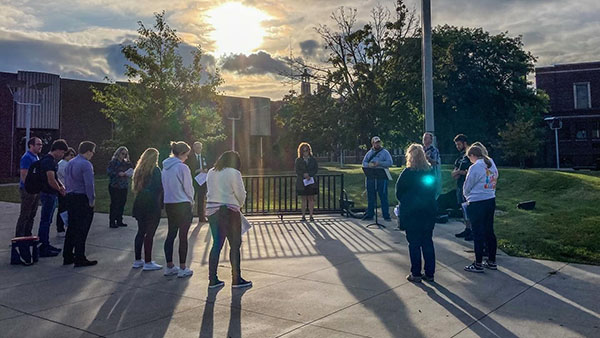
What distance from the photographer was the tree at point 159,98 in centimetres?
2409

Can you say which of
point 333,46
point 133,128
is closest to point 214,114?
point 133,128

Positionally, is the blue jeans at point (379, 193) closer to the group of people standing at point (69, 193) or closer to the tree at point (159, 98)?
the group of people standing at point (69, 193)

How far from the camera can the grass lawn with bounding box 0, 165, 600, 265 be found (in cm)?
733

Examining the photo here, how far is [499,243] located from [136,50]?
23.8m

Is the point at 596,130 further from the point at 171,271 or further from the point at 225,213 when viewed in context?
the point at 171,271

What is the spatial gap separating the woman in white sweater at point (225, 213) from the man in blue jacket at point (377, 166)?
18.1 feet

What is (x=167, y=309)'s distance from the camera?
15.2 feet

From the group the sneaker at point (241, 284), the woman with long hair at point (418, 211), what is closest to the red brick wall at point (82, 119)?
the sneaker at point (241, 284)

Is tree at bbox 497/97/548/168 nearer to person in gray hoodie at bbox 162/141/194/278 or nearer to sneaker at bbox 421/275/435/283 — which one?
sneaker at bbox 421/275/435/283

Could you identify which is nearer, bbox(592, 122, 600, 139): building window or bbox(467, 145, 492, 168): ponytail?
bbox(467, 145, 492, 168): ponytail

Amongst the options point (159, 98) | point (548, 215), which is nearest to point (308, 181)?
point (548, 215)

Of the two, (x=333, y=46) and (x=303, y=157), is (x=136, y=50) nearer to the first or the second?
(x=333, y=46)

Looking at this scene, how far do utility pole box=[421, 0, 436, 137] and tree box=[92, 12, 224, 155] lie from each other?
1734 cm

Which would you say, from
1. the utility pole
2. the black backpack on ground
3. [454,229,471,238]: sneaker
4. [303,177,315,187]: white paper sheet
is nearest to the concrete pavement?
[454,229,471,238]: sneaker
